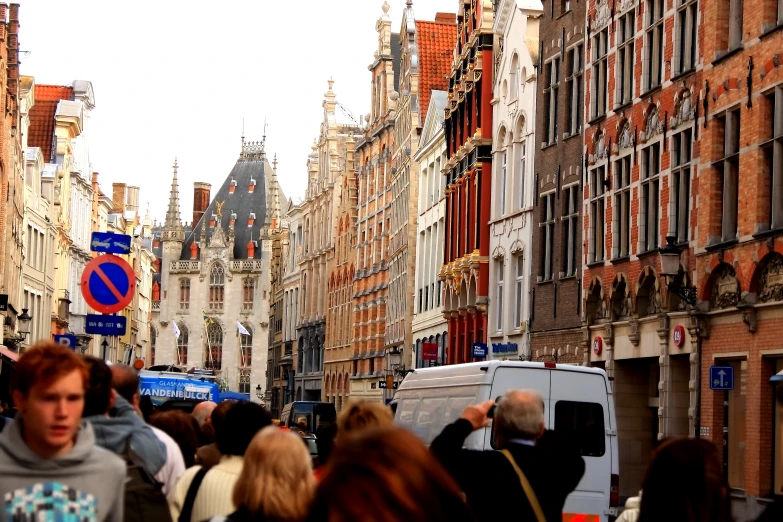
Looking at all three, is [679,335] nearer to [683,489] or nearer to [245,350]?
[683,489]

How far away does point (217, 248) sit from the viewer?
155m

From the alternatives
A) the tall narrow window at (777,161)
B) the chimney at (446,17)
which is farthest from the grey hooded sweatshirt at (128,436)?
the chimney at (446,17)

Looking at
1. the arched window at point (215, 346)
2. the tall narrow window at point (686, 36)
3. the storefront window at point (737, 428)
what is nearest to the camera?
the storefront window at point (737, 428)

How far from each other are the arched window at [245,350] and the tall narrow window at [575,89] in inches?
4464

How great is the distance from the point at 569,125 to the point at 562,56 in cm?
195

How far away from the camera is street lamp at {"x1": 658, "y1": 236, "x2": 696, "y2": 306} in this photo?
24359 mm

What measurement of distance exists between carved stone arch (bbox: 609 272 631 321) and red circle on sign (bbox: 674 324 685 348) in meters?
3.36

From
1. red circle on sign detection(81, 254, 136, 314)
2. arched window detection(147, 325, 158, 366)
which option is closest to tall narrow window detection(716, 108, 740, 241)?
red circle on sign detection(81, 254, 136, 314)

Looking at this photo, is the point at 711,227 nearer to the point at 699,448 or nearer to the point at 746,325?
the point at 746,325

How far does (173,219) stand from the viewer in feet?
519

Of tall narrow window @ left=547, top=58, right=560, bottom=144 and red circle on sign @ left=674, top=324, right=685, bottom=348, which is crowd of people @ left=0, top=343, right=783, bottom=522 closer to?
red circle on sign @ left=674, top=324, right=685, bottom=348

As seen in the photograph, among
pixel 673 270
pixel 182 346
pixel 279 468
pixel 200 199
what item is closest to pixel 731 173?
pixel 673 270

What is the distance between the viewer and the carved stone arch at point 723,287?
26.6 m

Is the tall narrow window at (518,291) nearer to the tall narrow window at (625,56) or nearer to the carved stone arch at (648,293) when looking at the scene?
the tall narrow window at (625,56)
